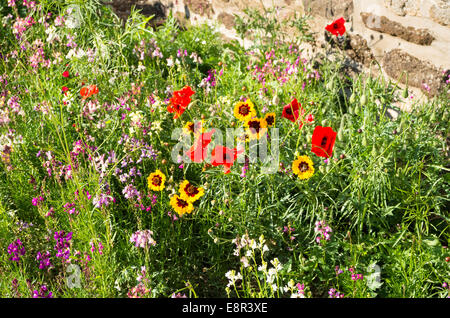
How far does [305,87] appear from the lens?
3109 mm

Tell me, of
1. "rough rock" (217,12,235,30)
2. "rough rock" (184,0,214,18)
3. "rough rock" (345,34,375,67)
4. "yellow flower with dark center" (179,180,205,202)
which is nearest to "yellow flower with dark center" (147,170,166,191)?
"yellow flower with dark center" (179,180,205,202)

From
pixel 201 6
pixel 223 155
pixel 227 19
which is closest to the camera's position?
pixel 223 155

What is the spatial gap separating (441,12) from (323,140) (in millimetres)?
1133

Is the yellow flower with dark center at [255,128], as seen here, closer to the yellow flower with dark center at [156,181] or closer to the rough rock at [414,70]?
the yellow flower with dark center at [156,181]

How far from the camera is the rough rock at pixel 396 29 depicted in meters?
2.65

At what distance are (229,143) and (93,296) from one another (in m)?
1.03

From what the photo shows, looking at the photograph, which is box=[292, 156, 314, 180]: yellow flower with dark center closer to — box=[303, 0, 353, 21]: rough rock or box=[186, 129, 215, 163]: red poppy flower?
box=[186, 129, 215, 163]: red poppy flower

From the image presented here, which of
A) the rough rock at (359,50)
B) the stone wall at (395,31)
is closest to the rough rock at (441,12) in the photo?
the stone wall at (395,31)

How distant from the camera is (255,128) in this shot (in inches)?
87.4

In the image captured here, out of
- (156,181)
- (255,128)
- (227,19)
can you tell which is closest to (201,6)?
(227,19)

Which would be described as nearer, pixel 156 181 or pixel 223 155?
pixel 223 155

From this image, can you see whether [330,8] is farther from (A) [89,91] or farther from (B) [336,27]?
(A) [89,91]

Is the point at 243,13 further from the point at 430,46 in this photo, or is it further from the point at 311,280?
the point at 311,280

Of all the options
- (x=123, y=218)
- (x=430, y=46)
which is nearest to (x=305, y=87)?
(x=430, y=46)
